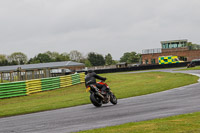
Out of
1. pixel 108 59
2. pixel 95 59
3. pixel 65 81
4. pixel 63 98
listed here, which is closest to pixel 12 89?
pixel 65 81

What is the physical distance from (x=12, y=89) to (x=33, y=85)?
7.85 ft

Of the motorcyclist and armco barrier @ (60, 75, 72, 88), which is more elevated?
the motorcyclist

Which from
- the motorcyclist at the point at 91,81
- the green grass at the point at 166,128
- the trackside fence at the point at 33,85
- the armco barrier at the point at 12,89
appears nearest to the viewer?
the green grass at the point at 166,128

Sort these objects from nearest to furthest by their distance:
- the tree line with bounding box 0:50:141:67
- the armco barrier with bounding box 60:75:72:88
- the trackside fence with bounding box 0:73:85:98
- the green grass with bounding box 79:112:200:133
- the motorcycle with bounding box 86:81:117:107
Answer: the green grass with bounding box 79:112:200:133 → the motorcycle with bounding box 86:81:117:107 → the trackside fence with bounding box 0:73:85:98 → the armco barrier with bounding box 60:75:72:88 → the tree line with bounding box 0:50:141:67

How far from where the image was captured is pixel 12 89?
92.4 feet

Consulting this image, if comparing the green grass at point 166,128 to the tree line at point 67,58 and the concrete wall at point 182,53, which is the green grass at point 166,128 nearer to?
the concrete wall at point 182,53

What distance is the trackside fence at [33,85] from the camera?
91.5 ft

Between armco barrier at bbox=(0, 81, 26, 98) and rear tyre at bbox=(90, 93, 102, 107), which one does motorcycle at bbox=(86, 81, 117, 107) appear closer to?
rear tyre at bbox=(90, 93, 102, 107)

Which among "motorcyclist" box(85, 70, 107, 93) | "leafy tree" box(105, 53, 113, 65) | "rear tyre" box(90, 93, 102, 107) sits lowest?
"rear tyre" box(90, 93, 102, 107)

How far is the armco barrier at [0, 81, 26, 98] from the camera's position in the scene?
27672 millimetres

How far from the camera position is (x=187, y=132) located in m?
6.75

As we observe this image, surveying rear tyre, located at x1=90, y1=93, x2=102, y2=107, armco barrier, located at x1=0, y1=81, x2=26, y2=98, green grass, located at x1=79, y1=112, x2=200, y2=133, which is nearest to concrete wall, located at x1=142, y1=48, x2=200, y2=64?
armco barrier, located at x1=0, y1=81, x2=26, y2=98

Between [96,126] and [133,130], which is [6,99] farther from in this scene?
[133,130]

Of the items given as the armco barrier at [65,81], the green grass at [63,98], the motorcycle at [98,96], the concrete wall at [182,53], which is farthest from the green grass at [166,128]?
the concrete wall at [182,53]
